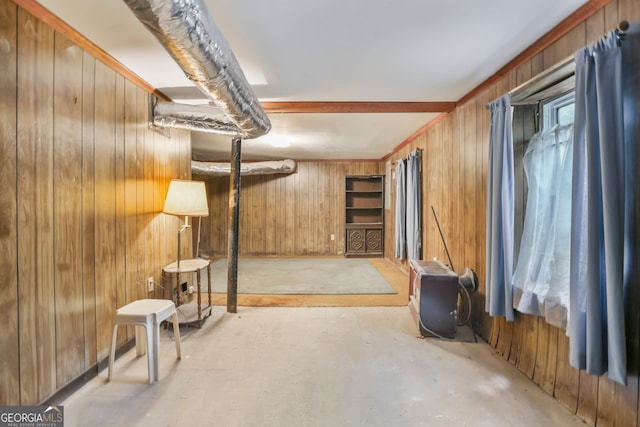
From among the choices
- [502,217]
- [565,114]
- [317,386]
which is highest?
[565,114]

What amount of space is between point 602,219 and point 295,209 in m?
5.35

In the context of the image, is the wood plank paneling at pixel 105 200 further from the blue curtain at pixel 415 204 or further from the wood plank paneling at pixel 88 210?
the blue curtain at pixel 415 204

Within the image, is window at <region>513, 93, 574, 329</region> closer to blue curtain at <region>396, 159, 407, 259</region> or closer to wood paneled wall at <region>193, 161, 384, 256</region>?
blue curtain at <region>396, 159, 407, 259</region>

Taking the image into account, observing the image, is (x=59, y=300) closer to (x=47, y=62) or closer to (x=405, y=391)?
(x=47, y=62)

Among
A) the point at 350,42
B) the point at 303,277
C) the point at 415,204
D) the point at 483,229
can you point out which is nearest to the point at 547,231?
the point at 483,229

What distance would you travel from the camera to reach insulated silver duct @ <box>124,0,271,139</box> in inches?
43.6

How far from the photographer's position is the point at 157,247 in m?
2.57

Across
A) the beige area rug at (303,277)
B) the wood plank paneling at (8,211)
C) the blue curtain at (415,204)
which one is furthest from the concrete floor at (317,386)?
the blue curtain at (415,204)

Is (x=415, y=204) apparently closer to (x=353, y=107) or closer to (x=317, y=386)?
(x=353, y=107)

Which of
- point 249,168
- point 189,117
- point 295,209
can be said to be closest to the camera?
point 189,117

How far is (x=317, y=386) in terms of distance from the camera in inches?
68.7

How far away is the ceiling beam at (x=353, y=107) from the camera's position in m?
2.85

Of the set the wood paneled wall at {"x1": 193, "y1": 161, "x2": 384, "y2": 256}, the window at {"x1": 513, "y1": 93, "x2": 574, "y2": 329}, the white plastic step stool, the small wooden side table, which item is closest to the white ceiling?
the window at {"x1": 513, "y1": 93, "x2": 574, "y2": 329}

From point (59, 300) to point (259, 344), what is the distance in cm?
135
